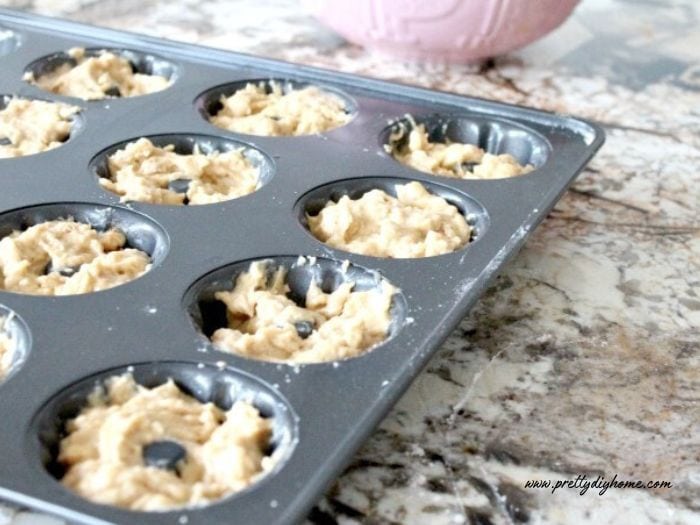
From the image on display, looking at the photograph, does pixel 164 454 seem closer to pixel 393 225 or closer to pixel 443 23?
pixel 393 225

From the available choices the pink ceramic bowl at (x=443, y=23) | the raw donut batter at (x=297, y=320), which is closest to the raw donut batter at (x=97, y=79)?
the pink ceramic bowl at (x=443, y=23)

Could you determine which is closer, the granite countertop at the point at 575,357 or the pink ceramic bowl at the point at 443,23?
the granite countertop at the point at 575,357

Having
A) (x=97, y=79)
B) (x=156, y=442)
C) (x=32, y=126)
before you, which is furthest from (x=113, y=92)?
(x=156, y=442)

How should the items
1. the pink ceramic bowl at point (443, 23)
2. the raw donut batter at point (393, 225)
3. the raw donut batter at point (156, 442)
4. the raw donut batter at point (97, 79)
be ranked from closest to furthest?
the raw donut batter at point (156, 442)
the raw donut batter at point (393, 225)
the raw donut batter at point (97, 79)
the pink ceramic bowl at point (443, 23)

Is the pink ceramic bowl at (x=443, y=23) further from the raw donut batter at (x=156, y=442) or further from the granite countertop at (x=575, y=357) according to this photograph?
the raw donut batter at (x=156, y=442)

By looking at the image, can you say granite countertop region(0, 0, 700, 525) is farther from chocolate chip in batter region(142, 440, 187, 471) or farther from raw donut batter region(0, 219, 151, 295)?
raw donut batter region(0, 219, 151, 295)

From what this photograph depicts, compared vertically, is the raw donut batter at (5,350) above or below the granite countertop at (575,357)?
above

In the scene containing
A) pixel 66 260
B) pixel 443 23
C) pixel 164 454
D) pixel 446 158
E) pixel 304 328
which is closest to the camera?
pixel 164 454
